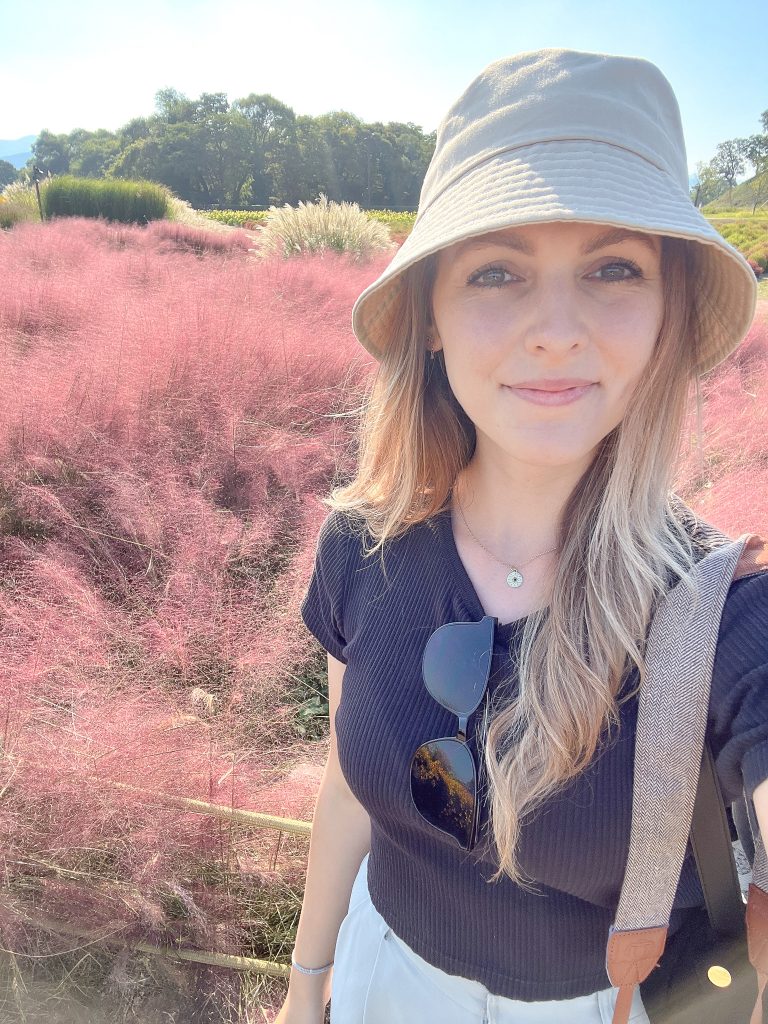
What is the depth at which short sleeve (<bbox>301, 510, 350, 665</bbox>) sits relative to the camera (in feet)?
3.62

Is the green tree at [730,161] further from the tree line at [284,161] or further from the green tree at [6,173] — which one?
the green tree at [6,173]

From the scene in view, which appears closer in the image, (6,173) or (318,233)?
(318,233)

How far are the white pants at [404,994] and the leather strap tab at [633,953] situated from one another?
16cm

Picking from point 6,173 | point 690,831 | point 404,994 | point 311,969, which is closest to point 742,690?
point 690,831

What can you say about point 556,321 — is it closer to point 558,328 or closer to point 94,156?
point 558,328

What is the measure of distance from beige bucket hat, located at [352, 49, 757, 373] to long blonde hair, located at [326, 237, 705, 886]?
0.41 ft

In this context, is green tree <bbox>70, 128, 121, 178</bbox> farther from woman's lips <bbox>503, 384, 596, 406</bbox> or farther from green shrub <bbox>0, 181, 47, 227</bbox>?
woman's lips <bbox>503, 384, 596, 406</bbox>

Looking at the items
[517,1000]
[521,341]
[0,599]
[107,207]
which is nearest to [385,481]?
[521,341]

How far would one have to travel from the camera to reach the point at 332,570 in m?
1.12

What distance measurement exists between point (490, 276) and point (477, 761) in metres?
0.63

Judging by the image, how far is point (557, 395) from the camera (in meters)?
0.81

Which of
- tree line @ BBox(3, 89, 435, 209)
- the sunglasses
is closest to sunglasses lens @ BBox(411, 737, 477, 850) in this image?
the sunglasses

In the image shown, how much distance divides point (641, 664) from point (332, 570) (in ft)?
1.77

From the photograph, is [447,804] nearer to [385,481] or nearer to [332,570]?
[332,570]
